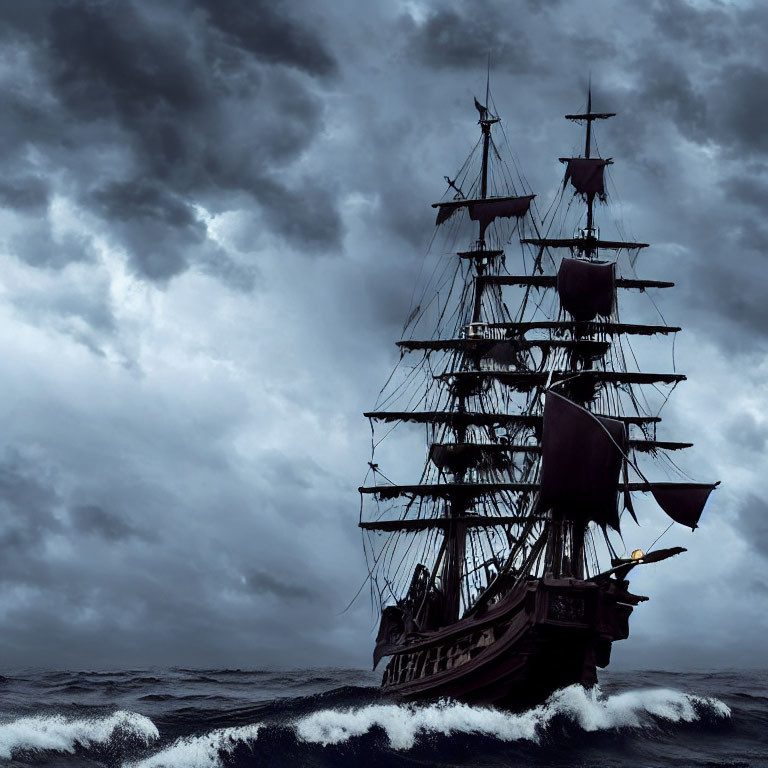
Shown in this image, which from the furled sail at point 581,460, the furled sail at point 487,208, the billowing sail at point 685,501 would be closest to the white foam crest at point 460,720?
the furled sail at point 581,460

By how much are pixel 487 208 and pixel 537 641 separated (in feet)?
90.2

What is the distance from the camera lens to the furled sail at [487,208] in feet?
227

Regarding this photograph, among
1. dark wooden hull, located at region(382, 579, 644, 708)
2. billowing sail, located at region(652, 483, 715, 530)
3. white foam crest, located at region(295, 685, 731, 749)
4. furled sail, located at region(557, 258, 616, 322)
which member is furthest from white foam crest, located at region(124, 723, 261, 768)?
furled sail, located at region(557, 258, 616, 322)

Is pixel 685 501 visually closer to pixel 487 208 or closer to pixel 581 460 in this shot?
pixel 581 460

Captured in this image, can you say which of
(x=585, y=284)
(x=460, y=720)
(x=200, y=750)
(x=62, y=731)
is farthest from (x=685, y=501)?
(x=62, y=731)

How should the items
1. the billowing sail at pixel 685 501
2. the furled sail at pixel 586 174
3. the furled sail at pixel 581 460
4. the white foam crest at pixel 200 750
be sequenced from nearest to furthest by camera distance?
the white foam crest at pixel 200 750 < the furled sail at pixel 581 460 < the billowing sail at pixel 685 501 < the furled sail at pixel 586 174

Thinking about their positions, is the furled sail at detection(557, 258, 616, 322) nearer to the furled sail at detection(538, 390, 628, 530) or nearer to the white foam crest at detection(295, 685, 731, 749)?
the furled sail at detection(538, 390, 628, 530)

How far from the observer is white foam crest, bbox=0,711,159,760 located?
45.1 metres

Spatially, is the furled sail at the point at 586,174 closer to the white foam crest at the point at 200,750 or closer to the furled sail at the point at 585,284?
the furled sail at the point at 585,284

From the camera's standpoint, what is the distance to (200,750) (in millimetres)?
44938

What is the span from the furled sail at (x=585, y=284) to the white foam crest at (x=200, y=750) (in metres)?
23.3

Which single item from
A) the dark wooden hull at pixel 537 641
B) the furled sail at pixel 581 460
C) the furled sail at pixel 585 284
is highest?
the furled sail at pixel 585 284

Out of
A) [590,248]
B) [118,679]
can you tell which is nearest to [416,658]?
[590,248]

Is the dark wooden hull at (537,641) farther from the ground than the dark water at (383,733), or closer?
farther from the ground
